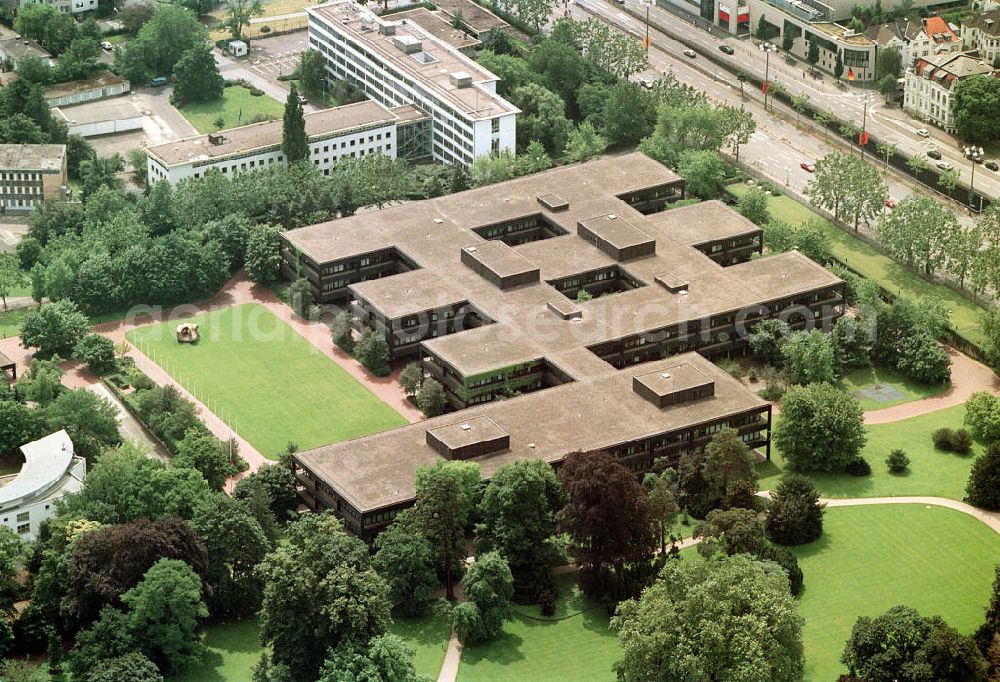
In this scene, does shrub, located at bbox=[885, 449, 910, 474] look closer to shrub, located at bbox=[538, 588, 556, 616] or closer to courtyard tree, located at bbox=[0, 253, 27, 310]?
shrub, located at bbox=[538, 588, 556, 616]

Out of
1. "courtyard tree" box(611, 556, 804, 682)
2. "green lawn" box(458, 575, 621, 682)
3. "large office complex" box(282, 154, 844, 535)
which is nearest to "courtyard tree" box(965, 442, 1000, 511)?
"large office complex" box(282, 154, 844, 535)

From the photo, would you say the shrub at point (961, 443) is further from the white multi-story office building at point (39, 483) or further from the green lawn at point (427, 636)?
the white multi-story office building at point (39, 483)

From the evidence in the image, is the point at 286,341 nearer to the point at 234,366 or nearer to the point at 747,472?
the point at 234,366

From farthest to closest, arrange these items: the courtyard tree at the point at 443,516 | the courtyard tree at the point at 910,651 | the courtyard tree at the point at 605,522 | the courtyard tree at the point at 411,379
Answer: the courtyard tree at the point at 411,379 < the courtyard tree at the point at 443,516 < the courtyard tree at the point at 605,522 < the courtyard tree at the point at 910,651

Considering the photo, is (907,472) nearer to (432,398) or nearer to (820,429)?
(820,429)

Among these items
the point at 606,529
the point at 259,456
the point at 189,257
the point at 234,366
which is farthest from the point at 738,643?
the point at 189,257

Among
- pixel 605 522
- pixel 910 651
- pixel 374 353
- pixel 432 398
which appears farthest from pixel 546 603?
pixel 374 353

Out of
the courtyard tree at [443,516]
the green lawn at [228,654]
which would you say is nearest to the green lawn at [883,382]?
the courtyard tree at [443,516]
